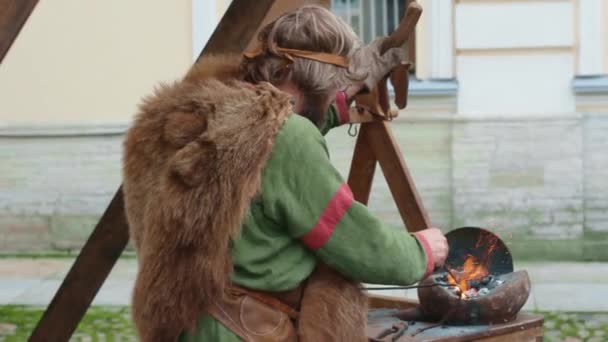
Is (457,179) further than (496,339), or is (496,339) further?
(457,179)

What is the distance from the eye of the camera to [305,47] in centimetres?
252

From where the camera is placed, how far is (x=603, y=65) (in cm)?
756

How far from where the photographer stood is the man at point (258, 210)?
238 cm

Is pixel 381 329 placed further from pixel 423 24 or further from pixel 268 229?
pixel 423 24

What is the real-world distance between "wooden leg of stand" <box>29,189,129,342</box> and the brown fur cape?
43.2 inches

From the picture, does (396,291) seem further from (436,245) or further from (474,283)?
(436,245)

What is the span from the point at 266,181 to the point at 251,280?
228mm

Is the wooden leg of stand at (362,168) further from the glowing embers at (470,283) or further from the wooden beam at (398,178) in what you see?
the glowing embers at (470,283)

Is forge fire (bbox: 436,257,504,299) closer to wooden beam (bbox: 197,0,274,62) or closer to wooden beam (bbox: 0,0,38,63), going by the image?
wooden beam (bbox: 197,0,274,62)

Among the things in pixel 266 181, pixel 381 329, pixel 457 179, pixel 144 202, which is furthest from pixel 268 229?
pixel 457 179

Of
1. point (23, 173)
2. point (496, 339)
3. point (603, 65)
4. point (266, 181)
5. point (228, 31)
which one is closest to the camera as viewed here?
point (266, 181)

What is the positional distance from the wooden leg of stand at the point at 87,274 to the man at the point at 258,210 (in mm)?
1081

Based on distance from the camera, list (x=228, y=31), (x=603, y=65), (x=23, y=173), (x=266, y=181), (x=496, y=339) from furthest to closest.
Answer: (x=23, y=173) → (x=603, y=65) → (x=228, y=31) → (x=496, y=339) → (x=266, y=181)

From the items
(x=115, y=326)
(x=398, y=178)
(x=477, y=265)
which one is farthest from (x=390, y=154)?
(x=115, y=326)
